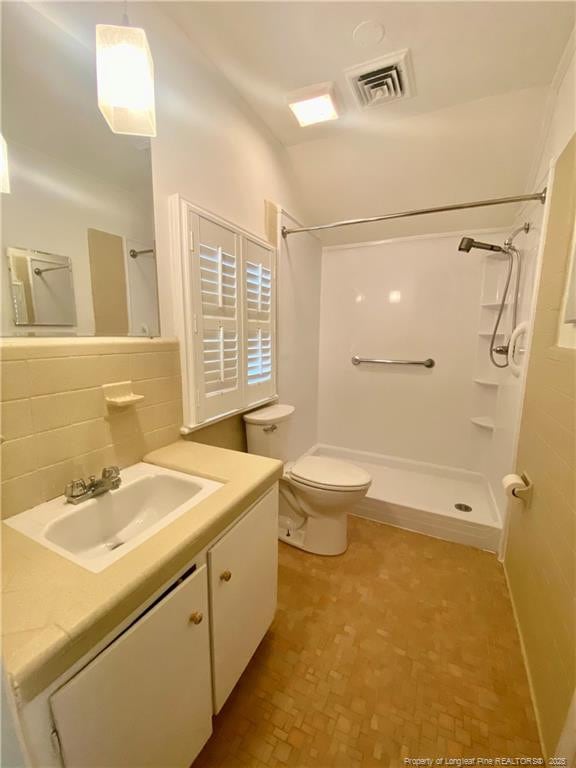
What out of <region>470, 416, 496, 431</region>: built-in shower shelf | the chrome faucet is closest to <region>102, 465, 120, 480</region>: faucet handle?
the chrome faucet

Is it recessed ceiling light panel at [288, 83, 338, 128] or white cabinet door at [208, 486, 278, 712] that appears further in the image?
recessed ceiling light panel at [288, 83, 338, 128]

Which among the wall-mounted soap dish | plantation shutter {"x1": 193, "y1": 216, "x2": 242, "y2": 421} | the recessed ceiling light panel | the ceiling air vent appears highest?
the ceiling air vent

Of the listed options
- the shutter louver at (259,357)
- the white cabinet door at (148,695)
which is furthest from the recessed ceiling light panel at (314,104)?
the white cabinet door at (148,695)

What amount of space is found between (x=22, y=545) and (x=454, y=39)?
223 cm

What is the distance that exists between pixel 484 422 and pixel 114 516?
250cm

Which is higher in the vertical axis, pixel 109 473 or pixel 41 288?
pixel 41 288

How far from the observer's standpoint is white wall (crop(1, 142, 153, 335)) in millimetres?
804

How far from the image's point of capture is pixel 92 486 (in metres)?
0.91

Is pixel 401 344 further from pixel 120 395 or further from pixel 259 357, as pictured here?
pixel 120 395

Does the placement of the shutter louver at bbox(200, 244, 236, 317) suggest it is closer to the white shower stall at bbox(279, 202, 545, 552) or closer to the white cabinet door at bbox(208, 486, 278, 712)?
the white shower stall at bbox(279, 202, 545, 552)

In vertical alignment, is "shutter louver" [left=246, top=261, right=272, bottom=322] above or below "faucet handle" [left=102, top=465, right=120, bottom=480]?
above

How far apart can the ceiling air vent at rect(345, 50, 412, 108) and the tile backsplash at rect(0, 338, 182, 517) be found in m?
1.48

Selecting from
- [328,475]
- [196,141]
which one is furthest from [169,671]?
[196,141]

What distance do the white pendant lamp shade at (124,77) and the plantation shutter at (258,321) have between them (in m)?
0.73
